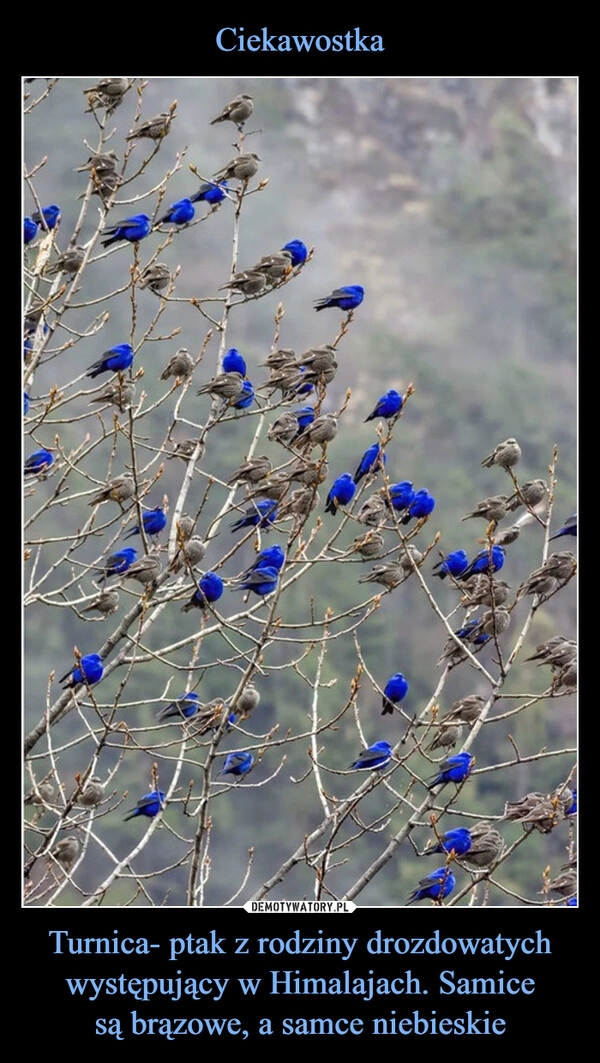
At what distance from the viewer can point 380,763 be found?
5.91 m

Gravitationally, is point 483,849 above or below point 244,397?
below

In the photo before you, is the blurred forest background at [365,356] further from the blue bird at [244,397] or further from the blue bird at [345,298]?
the blue bird at [244,397]

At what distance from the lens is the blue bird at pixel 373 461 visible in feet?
19.2

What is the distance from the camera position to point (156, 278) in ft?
22.7

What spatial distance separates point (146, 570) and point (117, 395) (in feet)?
2.58

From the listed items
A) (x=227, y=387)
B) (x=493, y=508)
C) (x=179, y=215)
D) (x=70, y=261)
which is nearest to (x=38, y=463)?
(x=70, y=261)

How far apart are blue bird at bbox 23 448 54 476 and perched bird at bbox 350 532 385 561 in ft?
5.08

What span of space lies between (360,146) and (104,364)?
48.0 metres

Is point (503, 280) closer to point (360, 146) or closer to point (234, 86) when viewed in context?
point (360, 146)

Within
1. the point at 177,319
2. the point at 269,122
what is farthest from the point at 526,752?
the point at 269,122

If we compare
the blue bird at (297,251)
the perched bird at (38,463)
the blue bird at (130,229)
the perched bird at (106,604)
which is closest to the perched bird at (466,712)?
the perched bird at (106,604)

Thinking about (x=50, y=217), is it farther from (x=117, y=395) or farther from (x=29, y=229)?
(x=117, y=395)
